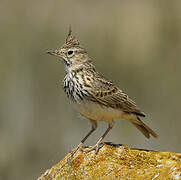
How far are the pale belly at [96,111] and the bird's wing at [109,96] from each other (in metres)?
0.08

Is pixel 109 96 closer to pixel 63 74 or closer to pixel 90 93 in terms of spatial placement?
pixel 90 93

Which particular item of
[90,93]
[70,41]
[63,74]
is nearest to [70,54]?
[70,41]

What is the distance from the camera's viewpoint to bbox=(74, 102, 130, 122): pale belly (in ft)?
25.0

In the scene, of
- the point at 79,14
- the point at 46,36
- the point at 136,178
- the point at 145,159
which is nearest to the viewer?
the point at 136,178

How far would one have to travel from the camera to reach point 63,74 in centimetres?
1347

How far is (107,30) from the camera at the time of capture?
582 inches

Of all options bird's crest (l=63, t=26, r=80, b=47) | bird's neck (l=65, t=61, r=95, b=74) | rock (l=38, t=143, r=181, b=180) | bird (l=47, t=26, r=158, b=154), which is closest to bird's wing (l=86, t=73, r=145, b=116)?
bird (l=47, t=26, r=158, b=154)

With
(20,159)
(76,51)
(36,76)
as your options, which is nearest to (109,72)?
(36,76)

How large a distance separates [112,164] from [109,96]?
157cm

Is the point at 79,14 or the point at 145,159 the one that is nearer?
the point at 145,159

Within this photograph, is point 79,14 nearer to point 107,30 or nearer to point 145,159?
point 107,30

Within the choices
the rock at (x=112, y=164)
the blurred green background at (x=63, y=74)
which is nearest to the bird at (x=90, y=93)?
the rock at (x=112, y=164)

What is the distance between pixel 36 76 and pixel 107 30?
8.32 ft

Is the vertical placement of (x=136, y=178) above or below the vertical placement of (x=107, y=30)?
below
